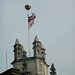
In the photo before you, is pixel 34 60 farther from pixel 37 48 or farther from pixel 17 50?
pixel 17 50

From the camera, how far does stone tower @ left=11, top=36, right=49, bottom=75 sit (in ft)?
173

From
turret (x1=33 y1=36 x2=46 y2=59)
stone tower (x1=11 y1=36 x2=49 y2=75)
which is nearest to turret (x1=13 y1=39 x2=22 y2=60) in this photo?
stone tower (x1=11 y1=36 x2=49 y2=75)

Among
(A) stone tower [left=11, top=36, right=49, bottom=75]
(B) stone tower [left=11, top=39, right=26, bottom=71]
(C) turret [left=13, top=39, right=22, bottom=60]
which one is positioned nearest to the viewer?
(A) stone tower [left=11, top=36, right=49, bottom=75]

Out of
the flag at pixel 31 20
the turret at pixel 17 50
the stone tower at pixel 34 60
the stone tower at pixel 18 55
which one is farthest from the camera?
the flag at pixel 31 20

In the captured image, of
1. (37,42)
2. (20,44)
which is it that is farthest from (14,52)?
(37,42)

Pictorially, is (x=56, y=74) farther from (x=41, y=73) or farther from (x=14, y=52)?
(x=14, y=52)

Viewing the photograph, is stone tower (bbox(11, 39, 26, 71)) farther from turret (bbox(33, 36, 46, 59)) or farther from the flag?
the flag

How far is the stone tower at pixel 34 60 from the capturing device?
173 feet

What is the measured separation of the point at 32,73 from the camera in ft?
170

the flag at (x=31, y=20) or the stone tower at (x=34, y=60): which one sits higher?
the flag at (x=31, y=20)

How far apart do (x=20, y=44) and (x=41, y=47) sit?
16.3 ft

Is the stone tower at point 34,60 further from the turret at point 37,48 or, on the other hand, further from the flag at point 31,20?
the flag at point 31,20

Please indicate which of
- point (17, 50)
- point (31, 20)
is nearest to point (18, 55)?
point (17, 50)

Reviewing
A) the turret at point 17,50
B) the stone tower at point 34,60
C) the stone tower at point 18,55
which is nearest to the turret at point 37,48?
the stone tower at point 34,60
